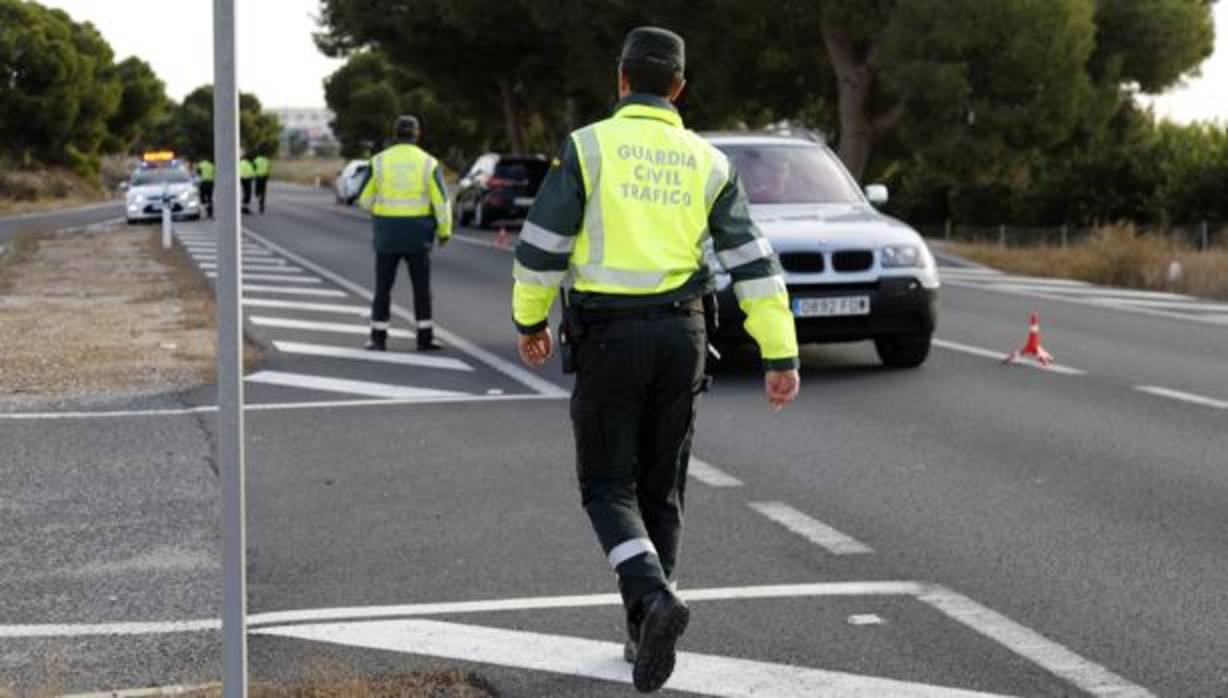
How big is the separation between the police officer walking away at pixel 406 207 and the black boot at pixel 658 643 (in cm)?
950

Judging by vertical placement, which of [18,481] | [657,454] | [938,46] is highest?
[938,46]

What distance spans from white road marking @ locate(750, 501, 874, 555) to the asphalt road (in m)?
0.02

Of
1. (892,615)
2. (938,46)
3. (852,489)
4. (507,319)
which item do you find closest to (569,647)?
(892,615)

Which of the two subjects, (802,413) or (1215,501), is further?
(802,413)

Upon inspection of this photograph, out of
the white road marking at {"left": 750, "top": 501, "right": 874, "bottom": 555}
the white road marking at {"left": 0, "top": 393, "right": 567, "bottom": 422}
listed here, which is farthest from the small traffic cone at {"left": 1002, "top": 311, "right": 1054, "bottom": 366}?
the white road marking at {"left": 750, "top": 501, "right": 874, "bottom": 555}

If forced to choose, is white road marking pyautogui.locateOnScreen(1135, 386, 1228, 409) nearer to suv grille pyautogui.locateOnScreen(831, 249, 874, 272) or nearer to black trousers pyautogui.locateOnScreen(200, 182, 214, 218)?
suv grille pyautogui.locateOnScreen(831, 249, 874, 272)

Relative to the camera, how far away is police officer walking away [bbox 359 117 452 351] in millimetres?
14164

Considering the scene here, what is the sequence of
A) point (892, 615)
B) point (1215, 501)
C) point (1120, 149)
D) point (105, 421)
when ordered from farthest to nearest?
point (1120, 149) < point (105, 421) < point (1215, 501) < point (892, 615)

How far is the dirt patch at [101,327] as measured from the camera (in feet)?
41.3

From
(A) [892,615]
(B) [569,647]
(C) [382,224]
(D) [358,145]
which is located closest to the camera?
(B) [569,647]

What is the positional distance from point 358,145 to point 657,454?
106370 mm

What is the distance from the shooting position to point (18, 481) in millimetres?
8781

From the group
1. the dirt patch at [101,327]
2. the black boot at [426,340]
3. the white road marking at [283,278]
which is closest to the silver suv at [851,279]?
the black boot at [426,340]

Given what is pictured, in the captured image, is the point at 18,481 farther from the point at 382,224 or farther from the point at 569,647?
the point at 382,224
